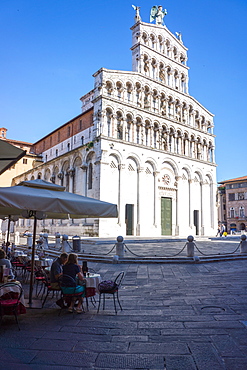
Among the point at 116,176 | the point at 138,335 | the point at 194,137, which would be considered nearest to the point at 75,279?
the point at 138,335

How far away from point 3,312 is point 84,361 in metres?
2.03

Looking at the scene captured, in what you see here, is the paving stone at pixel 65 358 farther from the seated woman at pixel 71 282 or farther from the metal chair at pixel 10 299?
the seated woman at pixel 71 282

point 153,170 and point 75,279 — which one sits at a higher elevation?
point 153,170

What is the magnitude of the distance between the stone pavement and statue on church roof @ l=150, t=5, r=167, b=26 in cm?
3413

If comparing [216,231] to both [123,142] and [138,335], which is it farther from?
[138,335]

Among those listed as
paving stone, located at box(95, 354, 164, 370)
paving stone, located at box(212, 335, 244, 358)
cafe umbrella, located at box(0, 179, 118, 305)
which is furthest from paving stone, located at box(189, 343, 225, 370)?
Result: cafe umbrella, located at box(0, 179, 118, 305)

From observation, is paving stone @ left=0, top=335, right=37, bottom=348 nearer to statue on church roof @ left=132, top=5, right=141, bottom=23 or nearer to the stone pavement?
the stone pavement

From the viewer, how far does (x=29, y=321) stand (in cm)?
513

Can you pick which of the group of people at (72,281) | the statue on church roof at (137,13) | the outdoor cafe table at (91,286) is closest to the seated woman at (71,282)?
the group of people at (72,281)

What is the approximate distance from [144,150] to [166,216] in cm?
735

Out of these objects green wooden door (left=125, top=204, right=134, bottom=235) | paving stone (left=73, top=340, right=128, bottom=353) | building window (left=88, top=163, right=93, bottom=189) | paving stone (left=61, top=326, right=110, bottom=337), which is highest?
building window (left=88, top=163, right=93, bottom=189)

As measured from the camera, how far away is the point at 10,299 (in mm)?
5055

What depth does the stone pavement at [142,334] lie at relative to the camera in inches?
140

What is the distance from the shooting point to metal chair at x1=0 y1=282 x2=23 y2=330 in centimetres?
482
